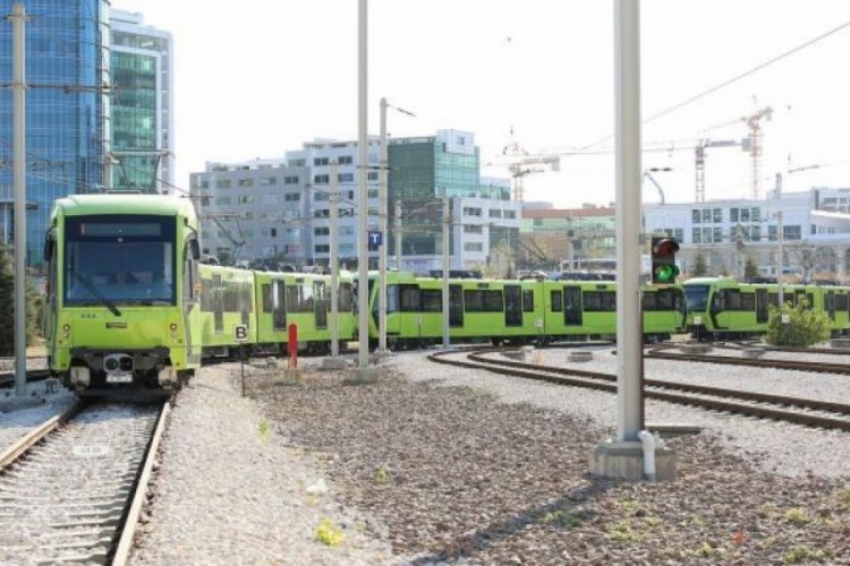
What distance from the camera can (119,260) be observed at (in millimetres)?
19266

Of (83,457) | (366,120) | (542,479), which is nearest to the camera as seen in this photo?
(542,479)

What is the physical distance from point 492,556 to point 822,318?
4447 centimetres

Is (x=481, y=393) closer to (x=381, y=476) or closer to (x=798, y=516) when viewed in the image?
(x=381, y=476)

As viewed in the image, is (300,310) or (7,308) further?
(7,308)

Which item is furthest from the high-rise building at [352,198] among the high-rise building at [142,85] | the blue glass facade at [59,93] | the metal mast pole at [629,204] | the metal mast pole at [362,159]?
the metal mast pole at [629,204]

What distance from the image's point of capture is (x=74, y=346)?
1897cm

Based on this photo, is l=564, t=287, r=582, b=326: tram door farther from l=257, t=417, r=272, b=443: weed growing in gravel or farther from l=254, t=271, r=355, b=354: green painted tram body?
l=257, t=417, r=272, b=443: weed growing in gravel

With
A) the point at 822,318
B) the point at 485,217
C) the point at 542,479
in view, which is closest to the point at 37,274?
the point at 822,318

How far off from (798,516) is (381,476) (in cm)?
445

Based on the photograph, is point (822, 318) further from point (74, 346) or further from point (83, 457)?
point (83, 457)

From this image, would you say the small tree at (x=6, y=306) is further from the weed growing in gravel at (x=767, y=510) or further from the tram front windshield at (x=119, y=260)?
the weed growing in gravel at (x=767, y=510)

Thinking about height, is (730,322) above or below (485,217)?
below

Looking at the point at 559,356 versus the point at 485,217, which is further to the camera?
the point at 485,217

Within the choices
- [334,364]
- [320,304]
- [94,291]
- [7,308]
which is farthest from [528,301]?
[94,291]
